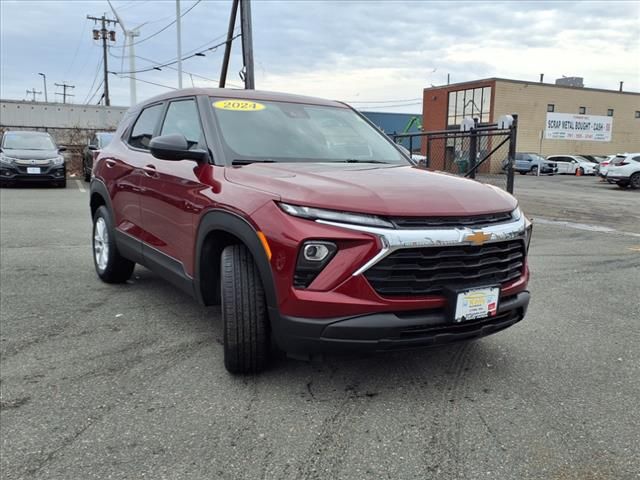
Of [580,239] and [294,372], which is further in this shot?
[580,239]

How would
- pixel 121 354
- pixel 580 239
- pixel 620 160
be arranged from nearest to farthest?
pixel 121 354, pixel 580 239, pixel 620 160

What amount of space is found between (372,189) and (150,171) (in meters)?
2.06

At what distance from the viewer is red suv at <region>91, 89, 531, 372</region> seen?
2672 millimetres

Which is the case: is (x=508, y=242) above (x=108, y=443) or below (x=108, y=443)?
above

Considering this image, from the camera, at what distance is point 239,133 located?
147 inches

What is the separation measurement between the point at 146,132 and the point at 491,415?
3550mm

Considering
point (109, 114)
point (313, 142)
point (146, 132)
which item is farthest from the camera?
point (109, 114)

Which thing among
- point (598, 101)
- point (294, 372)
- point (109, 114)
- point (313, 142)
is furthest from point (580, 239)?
point (598, 101)

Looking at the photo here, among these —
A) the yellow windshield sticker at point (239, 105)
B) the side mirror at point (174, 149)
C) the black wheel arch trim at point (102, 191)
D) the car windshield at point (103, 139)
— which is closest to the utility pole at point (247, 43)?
the car windshield at point (103, 139)

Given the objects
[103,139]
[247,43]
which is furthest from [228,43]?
[103,139]

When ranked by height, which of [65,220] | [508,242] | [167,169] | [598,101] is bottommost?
[65,220]

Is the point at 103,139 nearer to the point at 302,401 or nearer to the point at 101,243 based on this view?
the point at 101,243

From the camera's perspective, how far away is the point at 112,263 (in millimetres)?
5156

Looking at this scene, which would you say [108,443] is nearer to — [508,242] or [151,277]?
[508,242]
